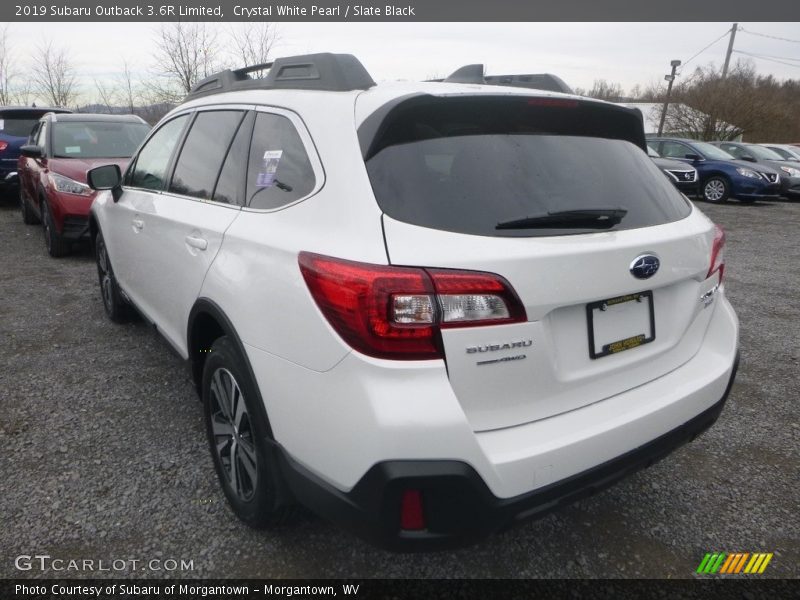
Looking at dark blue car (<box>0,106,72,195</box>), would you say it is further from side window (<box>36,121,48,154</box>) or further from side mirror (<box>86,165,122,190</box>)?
side mirror (<box>86,165,122,190</box>)

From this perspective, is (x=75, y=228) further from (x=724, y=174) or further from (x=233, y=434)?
(x=724, y=174)

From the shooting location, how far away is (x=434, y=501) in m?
1.55

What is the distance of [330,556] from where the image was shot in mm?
2150

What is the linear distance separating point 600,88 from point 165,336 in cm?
5611

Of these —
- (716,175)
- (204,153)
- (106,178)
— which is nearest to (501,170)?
(204,153)

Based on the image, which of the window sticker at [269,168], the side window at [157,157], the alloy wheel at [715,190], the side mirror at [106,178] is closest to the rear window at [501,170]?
the window sticker at [269,168]

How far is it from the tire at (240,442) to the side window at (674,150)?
1527cm

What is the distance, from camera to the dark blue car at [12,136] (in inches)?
391

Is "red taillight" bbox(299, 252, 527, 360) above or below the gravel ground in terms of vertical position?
above

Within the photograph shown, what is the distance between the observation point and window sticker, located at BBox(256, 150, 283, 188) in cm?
212

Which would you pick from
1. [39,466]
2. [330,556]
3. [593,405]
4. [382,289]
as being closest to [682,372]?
[593,405]

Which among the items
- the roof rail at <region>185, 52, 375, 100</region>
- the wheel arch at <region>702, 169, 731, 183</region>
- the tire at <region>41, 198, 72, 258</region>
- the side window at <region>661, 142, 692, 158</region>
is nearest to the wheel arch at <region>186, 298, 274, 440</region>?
the roof rail at <region>185, 52, 375, 100</region>

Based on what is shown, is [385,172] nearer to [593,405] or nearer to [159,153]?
[593,405]

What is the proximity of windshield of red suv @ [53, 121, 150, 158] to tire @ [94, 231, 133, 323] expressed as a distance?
10.3ft
